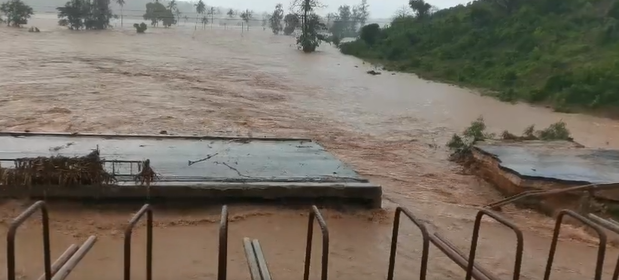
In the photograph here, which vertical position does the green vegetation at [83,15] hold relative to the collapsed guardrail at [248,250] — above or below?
above

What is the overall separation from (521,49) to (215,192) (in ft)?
79.1

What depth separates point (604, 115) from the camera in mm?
17234

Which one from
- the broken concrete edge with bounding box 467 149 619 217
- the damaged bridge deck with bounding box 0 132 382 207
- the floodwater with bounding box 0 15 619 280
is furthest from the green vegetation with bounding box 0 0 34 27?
the broken concrete edge with bounding box 467 149 619 217

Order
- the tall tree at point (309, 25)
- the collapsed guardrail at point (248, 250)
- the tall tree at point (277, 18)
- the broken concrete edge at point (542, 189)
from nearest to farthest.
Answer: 1. the collapsed guardrail at point (248, 250)
2. the broken concrete edge at point (542, 189)
3. the tall tree at point (309, 25)
4. the tall tree at point (277, 18)

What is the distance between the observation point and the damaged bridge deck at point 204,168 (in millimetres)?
6250

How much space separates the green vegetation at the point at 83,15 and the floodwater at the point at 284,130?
54.1 feet

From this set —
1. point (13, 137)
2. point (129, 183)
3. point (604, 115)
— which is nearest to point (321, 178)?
point (129, 183)

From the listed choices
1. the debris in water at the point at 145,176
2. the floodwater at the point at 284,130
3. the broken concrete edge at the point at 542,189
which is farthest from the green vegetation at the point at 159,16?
the debris in water at the point at 145,176

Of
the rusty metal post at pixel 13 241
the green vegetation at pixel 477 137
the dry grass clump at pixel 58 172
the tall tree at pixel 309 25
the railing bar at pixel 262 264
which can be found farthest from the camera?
the tall tree at pixel 309 25

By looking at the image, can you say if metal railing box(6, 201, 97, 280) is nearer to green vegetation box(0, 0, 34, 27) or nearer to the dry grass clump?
the dry grass clump

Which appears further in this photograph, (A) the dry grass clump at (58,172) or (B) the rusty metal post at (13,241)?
(A) the dry grass clump at (58,172)

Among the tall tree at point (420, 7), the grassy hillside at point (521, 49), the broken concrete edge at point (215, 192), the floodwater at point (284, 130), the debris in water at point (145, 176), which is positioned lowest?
the floodwater at point (284, 130)

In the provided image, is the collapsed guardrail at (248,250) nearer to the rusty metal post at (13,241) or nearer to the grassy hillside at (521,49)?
the rusty metal post at (13,241)

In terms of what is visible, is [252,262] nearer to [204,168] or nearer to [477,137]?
[204,168]
